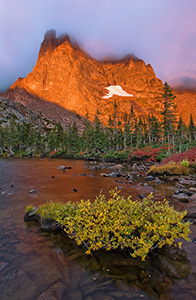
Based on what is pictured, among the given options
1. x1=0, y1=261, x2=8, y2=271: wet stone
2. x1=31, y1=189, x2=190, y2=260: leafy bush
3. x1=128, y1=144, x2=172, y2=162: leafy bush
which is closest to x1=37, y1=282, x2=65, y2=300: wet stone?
x1=31, y1=189, x2=190, y2=260: leafy bush

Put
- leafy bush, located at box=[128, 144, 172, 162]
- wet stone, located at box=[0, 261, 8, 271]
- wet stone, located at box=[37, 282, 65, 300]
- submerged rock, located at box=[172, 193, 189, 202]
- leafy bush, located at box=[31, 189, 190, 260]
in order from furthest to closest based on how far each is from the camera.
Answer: leafy bush, located at box=[128, 144, 172, 162], submerged rock, located at box=[172, 193, 189, 202], wet stone, located at box=[0, 261, 8, 271], leafy bush, located at box=[31, 189, 190, 260], wet stone, located at box=[37, 282, 65, 300]

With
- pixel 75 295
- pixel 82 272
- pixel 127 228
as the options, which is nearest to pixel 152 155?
pixel 127 228

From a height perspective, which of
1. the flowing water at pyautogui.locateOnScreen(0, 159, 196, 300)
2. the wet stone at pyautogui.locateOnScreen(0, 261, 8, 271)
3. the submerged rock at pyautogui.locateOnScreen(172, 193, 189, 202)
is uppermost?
the wet stone at pyautogui.locateOnScreen(0, 261, 8, 271)

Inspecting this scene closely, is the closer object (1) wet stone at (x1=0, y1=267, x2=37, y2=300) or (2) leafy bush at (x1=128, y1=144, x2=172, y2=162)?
(1) wet stone at (x1=0, y1=267, x2=37, y2=300)

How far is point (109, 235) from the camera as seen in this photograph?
16.6 ft

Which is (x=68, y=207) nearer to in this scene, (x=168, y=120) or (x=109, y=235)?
(x=109, y=235)

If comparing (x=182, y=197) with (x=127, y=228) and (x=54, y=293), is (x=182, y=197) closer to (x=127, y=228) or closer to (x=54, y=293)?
(x=127, y=228)

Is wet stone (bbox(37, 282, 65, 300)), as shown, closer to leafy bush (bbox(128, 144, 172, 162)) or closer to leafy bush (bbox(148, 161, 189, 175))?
leafy bush (bbox(148, 161, 189, 175))

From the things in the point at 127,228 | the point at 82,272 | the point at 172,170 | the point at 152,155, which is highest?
the point at 127,228

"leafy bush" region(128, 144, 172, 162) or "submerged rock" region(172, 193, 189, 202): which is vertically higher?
"leafy bush" region(128, 144, 172, 162)

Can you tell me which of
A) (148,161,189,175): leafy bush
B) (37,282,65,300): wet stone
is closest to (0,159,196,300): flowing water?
(37,282,65,300): wet stone

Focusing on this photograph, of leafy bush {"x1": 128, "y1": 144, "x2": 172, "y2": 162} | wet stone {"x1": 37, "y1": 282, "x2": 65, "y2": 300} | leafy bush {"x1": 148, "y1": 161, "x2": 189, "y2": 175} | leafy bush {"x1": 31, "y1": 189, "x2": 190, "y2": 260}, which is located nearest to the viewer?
wet stone {"x1": 37, "y1": 282, "x2": 65, "y2": 300}

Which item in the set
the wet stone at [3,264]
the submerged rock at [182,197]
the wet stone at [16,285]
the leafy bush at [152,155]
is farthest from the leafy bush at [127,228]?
the leafy bush at [152,155]

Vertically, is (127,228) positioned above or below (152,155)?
above
